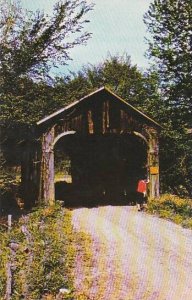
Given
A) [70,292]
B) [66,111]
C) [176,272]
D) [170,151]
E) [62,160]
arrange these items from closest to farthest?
[70,292] → [176,272] → [66,111] → [170,151] → [62,160]

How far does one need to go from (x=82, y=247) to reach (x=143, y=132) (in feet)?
31.2

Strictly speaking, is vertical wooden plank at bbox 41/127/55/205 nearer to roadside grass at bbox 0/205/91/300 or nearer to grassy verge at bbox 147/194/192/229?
roadside grass at bbox 0/205/91/300

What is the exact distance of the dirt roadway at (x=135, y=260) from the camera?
972cm

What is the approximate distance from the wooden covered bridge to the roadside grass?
511cm

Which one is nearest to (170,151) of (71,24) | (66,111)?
(66,111)

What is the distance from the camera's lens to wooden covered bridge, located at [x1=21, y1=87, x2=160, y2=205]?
2053 centimetres

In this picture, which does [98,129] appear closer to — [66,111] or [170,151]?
[66,111]

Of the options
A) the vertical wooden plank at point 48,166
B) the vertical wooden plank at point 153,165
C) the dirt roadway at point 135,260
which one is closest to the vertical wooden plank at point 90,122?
the vertical wooden plank at point 48,166

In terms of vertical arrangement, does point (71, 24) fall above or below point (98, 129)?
above

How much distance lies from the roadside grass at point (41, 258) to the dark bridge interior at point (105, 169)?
27.2 ft

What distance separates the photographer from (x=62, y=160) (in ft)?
163

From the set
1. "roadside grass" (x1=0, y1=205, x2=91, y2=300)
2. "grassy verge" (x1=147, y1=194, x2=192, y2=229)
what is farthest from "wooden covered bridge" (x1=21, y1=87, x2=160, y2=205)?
"roadside grass" (x1=0, y1=205, x2=91, y2=300)

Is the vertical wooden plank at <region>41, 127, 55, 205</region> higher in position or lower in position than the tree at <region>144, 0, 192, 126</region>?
lower

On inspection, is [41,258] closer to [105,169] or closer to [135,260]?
[135,260]
